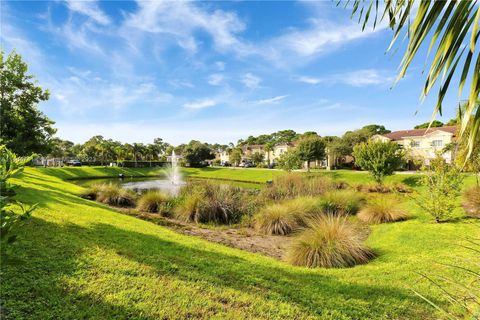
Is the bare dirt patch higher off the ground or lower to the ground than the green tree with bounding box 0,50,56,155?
lower

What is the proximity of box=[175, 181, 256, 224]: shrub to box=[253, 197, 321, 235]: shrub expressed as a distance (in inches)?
66.5

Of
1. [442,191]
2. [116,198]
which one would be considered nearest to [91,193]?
[116,198]

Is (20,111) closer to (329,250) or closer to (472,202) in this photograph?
(329,250)

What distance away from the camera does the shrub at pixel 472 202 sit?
409 inches

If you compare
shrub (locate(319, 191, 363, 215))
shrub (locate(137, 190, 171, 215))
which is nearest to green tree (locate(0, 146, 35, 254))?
shrub (locate(137, 190, 171, 215))

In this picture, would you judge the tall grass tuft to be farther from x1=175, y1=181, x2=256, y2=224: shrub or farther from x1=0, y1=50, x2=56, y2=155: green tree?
x1=0, y1=50, x2=56, y2=155: green tree

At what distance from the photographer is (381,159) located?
25.2 metres

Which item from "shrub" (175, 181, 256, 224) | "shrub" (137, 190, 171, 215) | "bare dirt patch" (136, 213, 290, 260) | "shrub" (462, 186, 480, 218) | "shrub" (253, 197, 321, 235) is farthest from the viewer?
"shrub" (137, 190, 171, 215)

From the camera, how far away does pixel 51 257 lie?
176 inches

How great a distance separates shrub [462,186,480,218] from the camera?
10.4 m

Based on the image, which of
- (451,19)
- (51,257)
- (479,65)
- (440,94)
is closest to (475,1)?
(451,19)

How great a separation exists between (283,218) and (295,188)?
6926 millimetres

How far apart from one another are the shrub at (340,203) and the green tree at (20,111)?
13038 mm

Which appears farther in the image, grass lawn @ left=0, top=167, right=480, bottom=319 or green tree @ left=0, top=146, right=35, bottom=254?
grass lawn @ left=0, top=167, right=480, bottom=319
